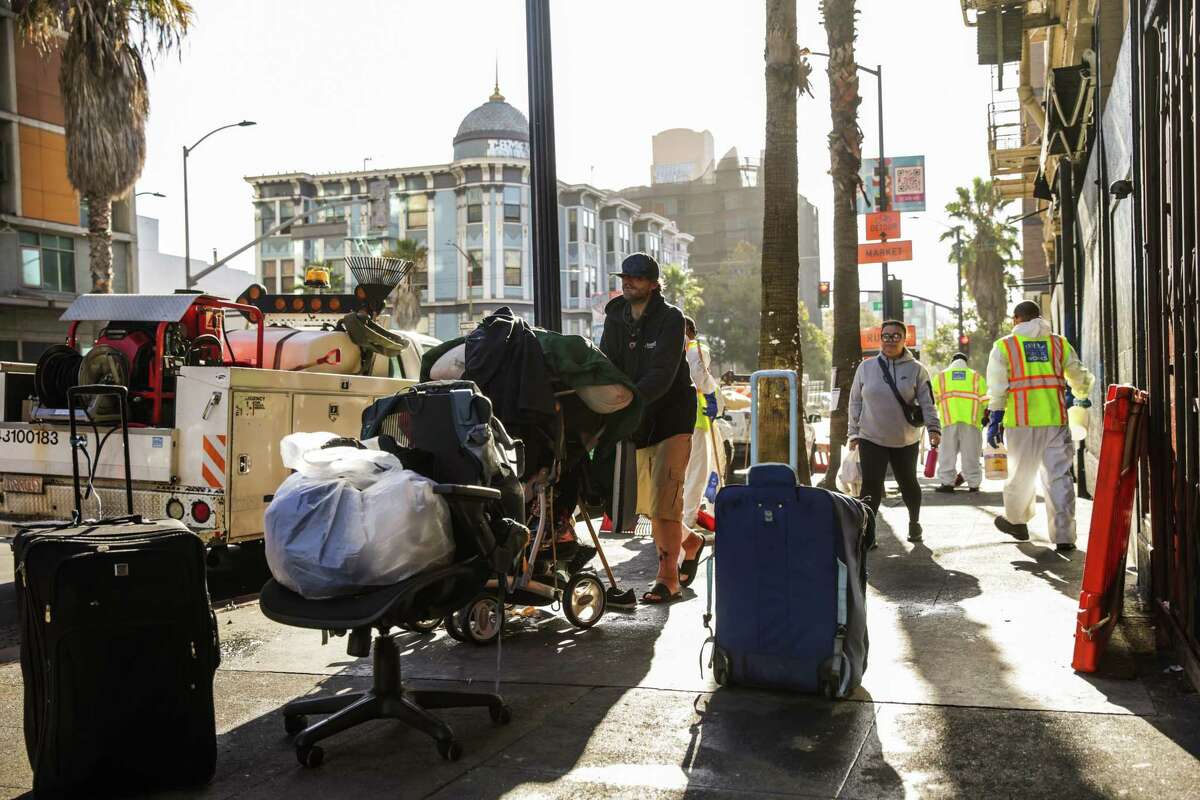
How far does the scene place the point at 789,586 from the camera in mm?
4844

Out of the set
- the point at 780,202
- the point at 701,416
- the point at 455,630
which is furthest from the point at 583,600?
the point at 780,202

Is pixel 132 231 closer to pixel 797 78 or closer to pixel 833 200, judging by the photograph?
pixel 833 200

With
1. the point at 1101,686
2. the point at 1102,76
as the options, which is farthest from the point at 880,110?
the point at 1101,686

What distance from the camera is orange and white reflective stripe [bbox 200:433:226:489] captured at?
7813 mm

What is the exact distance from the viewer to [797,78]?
39.1 feet

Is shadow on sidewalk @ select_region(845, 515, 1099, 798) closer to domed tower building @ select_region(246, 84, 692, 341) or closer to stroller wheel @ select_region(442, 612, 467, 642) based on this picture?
stroller wheel @ select_region(442, 612, 467, 642)

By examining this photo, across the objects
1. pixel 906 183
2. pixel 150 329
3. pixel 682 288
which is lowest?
pixel 150 329

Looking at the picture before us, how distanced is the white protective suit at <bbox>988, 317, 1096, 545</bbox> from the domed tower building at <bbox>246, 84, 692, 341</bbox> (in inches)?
2417

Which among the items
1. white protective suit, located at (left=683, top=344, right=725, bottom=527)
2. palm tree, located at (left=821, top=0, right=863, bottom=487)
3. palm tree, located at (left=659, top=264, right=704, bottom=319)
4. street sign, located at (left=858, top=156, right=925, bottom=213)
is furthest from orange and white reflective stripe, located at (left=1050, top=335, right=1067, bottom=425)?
palm tree, located at (left=659, top=264, right=704, bottom=319)

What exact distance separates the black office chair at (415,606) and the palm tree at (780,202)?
687cm

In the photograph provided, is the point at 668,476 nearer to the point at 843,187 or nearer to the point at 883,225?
the point at 843,187

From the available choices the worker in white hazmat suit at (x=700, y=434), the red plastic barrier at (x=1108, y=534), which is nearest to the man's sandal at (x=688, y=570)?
the worker in white hazmat suit at (x=700, y=434)

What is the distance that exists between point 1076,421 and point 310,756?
683cm

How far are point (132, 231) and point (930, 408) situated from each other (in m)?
32.9
